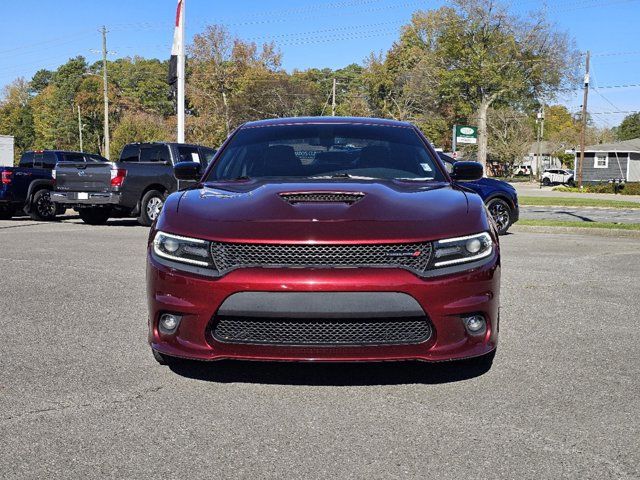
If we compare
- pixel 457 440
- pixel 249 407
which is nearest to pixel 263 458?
pixel 249 407

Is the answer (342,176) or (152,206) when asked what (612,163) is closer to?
(152,206)

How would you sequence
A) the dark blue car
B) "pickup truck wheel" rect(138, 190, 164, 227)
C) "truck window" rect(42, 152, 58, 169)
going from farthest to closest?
"truck window" rect(42, 152, 58, 169), "pickup truck wheel" rect(138, 190, 164, 227), the dark blue car

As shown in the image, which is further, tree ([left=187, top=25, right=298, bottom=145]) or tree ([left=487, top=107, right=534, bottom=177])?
tree ([left=487, top=107, right=534, bottom=177])

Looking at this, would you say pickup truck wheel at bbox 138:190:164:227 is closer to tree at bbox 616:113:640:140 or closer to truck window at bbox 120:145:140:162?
truck window at bbox 120:145:140:162

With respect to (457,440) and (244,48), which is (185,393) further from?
(244,48)

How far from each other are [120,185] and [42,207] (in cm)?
343

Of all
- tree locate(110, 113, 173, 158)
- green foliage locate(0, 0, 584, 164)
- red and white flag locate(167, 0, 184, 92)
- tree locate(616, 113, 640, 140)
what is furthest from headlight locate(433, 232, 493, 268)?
tree locate(616, 113, 640, 140)

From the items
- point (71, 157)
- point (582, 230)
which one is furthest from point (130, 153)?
point (582, 230)

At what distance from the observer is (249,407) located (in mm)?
3748

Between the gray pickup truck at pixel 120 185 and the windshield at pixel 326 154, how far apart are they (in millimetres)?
10679

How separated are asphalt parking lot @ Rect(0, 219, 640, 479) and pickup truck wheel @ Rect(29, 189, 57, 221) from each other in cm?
1223

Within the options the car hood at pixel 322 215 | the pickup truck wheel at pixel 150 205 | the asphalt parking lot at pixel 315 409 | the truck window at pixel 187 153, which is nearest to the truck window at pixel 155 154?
the truck window at pixel 187 153

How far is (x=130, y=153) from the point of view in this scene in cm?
1738

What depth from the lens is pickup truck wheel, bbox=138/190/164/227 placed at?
16.0 metres
